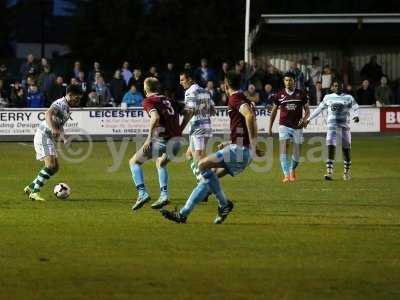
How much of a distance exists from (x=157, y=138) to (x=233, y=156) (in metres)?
2.62

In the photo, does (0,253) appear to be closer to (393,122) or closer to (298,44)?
(393,122)

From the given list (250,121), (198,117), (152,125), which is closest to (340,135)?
(198,117)

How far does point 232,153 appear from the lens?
43.4ft

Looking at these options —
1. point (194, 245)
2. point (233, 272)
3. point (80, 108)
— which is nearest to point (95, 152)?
point (80, 108)

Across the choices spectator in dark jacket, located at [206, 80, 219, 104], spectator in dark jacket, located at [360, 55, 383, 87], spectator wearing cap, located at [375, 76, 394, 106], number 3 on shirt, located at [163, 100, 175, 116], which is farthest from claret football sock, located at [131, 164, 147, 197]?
spectator in dark jacket, located at [360, 55, 383, 87]

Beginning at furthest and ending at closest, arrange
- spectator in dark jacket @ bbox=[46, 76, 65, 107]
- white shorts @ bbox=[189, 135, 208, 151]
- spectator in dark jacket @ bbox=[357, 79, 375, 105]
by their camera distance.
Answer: spectator in dark jacket @ bbox=[357, 79, 375, 105]
spectator in dark jacket @ bbox=[46, 76, 65, 107]
white shorts @ bbox=[189, 135, 208, 151]

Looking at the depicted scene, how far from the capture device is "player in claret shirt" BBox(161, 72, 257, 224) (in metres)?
13.2

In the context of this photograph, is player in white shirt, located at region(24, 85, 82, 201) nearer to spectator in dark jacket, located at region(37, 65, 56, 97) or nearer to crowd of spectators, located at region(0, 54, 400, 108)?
crowd of spectators, located at region(0, 54, 400, 108)

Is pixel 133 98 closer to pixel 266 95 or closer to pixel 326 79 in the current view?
pixel 266 95

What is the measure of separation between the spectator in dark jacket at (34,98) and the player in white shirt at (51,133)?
15291 millimetres

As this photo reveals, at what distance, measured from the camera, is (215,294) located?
9.09 metres

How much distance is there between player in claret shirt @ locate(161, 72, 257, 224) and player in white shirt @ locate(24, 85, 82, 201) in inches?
150

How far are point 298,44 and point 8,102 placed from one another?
12.5 m

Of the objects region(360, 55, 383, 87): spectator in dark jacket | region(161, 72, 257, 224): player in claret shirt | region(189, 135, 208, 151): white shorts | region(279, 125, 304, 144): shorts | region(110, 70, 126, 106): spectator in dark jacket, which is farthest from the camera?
region(360, 55, 383, 87): spectator in dark jacket
